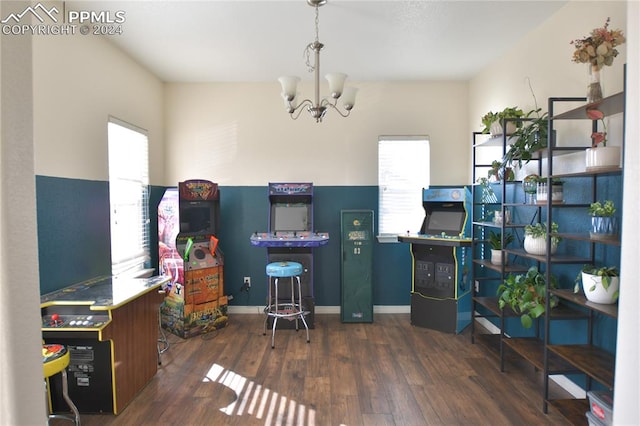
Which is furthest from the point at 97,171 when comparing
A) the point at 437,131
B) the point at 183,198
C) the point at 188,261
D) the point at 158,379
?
the point at 437,131

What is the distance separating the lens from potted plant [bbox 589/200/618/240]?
2084 mm

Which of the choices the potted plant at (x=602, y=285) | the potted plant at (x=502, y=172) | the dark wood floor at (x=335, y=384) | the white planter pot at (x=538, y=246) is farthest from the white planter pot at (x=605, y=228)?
the dark wood floor at (x=335, y=384)

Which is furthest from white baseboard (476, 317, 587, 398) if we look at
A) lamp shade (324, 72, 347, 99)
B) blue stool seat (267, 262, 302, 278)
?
lamp shade (324, 72, 347, 99)

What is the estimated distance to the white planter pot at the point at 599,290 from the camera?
2.10 metres

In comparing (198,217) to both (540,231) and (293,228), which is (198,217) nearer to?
(293,228)

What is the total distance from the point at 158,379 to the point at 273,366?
1.03 metres

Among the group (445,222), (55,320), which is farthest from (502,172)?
(55,320)

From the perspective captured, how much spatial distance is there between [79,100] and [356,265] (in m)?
3.44

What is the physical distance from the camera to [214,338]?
3934mm

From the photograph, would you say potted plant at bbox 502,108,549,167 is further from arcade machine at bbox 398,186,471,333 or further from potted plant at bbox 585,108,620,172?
arcade machine at bbox 398,186,471,333

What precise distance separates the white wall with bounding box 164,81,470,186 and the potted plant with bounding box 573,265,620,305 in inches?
107

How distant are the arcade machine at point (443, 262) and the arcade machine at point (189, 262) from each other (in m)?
2.42

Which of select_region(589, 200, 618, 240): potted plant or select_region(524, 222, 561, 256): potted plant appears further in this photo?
select_region(524, 222, 561, 256): potted plant

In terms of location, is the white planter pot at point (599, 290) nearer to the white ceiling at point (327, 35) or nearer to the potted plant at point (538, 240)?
the potted plant at point (538, 240)
